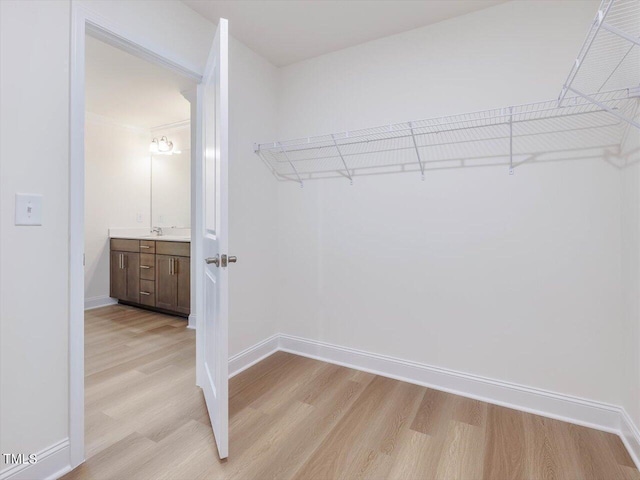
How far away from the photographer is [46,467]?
53.8 inches

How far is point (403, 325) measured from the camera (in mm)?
2293

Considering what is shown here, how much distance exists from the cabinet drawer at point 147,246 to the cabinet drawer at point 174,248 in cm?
7

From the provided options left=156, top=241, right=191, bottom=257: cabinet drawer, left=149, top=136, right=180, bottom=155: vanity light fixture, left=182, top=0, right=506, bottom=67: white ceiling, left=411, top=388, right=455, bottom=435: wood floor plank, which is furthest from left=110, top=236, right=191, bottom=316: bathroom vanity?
left=411, top=388, right=455, bottom=435: wood floor plank

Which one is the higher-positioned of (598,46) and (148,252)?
(598,46)

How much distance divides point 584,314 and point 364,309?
1.29 metres

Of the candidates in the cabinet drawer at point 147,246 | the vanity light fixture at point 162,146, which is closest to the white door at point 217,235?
the cabinet drawer at point 147,246

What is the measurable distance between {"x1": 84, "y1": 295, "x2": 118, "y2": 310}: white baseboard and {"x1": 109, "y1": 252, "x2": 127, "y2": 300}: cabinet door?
0.26 feet

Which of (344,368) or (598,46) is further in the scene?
(344,368)

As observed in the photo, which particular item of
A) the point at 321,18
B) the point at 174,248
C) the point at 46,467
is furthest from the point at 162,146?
the point at 46,467

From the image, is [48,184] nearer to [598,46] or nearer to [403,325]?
[403,325]

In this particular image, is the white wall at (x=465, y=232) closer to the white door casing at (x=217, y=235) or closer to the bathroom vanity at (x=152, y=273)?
the white door casing at (x=217, y=235)

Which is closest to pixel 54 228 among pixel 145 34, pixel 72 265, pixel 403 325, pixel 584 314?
pixel 72 265

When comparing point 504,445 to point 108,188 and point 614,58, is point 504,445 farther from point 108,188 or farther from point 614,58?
point 108,188

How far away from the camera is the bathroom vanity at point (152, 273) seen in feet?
12.0
